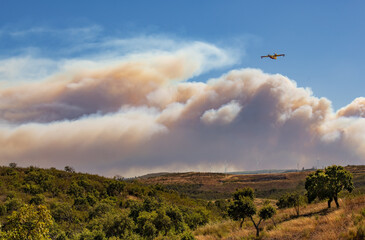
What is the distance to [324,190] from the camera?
4556 centimetres

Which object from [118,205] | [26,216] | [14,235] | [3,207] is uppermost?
[26,216]

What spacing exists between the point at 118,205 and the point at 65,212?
2986cm

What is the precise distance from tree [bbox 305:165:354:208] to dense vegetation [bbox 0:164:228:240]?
22.5 m

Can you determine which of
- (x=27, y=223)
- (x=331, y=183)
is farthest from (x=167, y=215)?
(x=27, y=223)

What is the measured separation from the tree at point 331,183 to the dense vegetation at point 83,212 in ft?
73.9

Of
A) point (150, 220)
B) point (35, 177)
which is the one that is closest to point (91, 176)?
point (35, 177)

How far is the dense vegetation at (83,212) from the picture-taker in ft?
75.0

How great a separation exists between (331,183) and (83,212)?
70.3 metres

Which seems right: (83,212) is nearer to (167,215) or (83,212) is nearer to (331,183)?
(167,215)

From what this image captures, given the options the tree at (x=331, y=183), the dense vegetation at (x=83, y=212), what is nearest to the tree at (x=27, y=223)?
the dense vegetation at (x=83, y=212)

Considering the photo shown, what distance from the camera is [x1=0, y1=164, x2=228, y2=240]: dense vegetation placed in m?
22.9

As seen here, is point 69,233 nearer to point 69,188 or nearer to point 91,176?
point 69,188

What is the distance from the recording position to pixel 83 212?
283ft

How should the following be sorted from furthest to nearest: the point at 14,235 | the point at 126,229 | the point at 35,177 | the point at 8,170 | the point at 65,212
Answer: the point at 8,170, the point at 35,177, the point at 65,212, the point at 126,229, the point at 14,235
